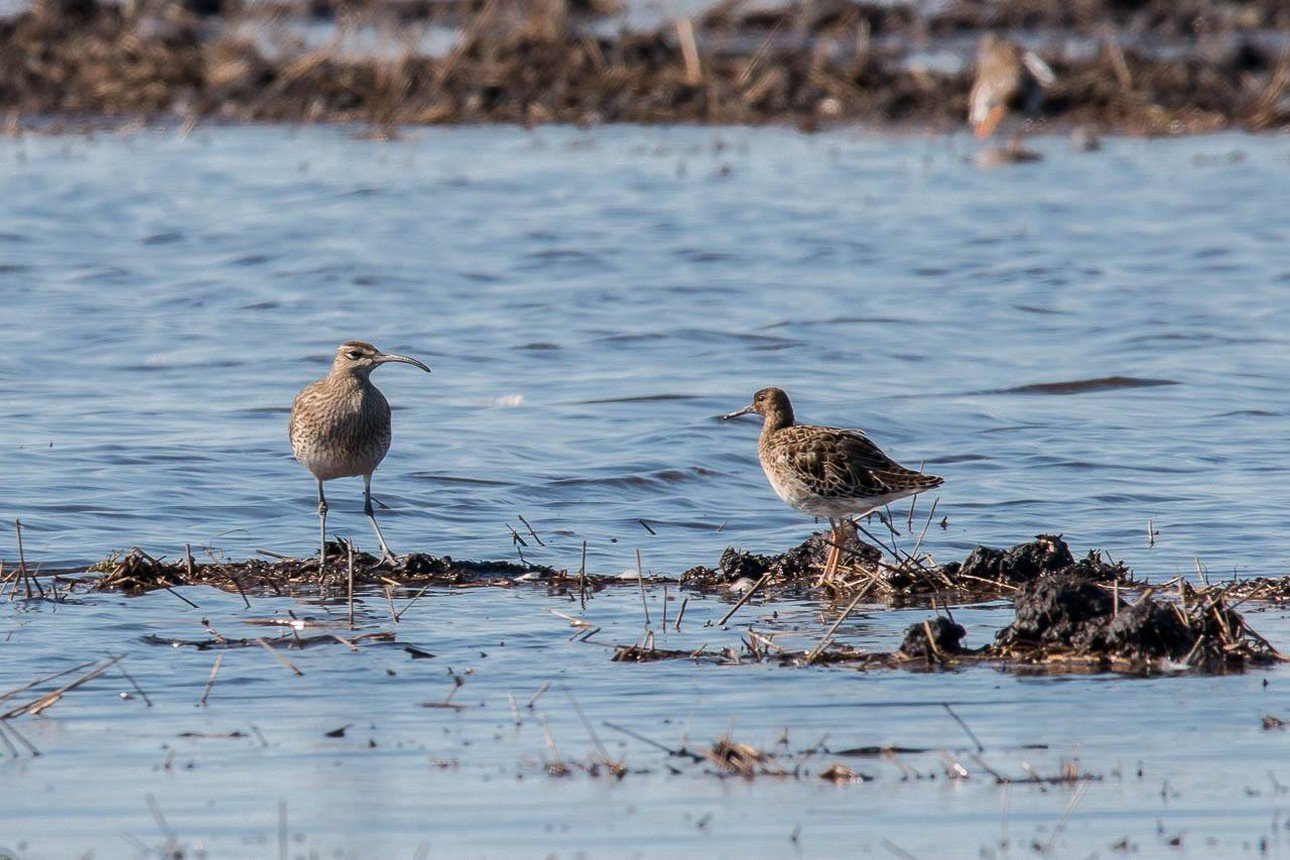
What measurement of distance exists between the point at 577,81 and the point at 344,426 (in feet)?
59.5

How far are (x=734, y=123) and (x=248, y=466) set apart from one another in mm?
15487

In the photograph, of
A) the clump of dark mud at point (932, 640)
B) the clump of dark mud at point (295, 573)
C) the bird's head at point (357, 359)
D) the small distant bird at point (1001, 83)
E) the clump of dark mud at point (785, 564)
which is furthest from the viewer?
the small distant bird at point (1001, 83)

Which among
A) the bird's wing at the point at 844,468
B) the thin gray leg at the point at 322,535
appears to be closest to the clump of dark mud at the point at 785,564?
the bird's wing at the point at 844,468

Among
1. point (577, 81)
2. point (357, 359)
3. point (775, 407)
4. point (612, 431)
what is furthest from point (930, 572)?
point (577, 81)

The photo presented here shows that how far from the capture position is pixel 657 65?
94.5 feet

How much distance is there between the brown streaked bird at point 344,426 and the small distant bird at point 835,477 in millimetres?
2017

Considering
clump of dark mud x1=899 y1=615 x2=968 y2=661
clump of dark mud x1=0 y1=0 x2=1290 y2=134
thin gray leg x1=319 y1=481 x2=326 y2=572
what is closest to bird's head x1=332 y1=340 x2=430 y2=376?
thin gray leg x1=319 y1=481 x2=326 y2=572

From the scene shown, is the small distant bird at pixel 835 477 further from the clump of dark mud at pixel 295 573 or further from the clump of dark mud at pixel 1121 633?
the clump of dark mud at pixel 1121 633

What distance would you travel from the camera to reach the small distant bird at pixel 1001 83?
26.9m

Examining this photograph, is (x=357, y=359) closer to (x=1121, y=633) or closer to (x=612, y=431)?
(x=612, y=431)

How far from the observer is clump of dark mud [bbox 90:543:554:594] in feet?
32.5

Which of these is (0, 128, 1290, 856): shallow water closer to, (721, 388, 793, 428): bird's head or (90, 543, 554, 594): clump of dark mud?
(90, 543, 554, 594): clump of dark mud

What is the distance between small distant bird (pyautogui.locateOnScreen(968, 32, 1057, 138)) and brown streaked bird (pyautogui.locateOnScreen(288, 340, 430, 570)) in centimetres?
1743

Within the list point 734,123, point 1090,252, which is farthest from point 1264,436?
point 734,123
